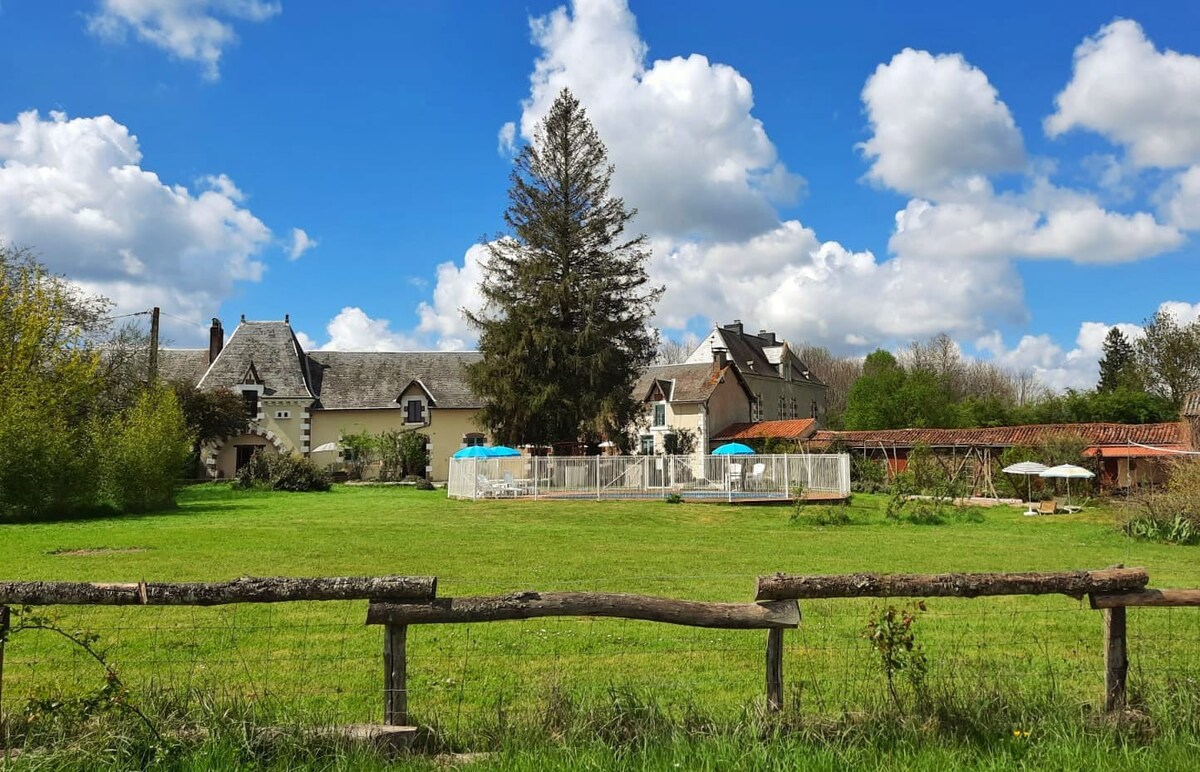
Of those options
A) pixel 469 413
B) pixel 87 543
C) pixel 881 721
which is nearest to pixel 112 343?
pixel 469 413

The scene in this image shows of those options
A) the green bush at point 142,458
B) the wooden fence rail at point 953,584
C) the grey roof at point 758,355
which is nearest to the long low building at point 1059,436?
the grey roof at point 758,355

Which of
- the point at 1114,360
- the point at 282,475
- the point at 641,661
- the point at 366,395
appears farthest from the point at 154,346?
the point at 1114,360

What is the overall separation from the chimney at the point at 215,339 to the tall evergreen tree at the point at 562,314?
67.8ft

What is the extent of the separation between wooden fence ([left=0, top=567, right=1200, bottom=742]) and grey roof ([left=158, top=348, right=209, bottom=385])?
50183 millimetres

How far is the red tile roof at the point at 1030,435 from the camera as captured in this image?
3434 centimetres

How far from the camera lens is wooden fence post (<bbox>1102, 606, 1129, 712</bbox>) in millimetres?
4883

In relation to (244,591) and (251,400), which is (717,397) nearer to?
(251,400)

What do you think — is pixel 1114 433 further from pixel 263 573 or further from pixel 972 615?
pixel 263 573

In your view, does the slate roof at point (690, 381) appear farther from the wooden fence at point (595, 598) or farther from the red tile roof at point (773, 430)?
the wooden fence at point (595, 598)

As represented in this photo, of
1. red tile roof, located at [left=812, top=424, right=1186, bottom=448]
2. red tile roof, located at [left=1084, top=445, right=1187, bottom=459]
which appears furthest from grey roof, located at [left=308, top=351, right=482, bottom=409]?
red tile roof, located at [left=1084, top=445, right=1187, bottom=459]

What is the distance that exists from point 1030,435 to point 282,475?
104ft

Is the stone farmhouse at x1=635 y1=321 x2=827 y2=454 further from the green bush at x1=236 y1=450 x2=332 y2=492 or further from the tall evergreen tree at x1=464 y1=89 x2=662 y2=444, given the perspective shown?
the green bush at x1=236 y1=450 x2=332 y2=492

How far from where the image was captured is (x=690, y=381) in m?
47.1

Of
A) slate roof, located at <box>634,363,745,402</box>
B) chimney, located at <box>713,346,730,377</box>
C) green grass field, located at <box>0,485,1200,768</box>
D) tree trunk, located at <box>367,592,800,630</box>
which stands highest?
chimney, located at <box>713,346,730,377</box>
